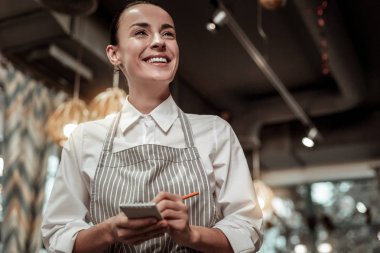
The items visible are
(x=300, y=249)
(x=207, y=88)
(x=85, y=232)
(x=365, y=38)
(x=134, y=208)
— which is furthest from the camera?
(x=300, y=249)

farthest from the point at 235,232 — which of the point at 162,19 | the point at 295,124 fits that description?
the point at 295,124

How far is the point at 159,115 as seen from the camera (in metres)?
1.33

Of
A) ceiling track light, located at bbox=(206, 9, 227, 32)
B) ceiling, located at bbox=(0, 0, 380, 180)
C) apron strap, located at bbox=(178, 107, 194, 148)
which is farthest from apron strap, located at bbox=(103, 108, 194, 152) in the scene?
ceiling track light, located at bbox=(206, 9, 227, 32)

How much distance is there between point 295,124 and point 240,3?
12.4 ft

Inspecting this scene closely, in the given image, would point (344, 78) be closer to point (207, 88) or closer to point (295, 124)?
point (207, 88)

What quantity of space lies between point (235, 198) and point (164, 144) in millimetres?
237

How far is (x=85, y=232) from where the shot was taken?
1144 millimetres

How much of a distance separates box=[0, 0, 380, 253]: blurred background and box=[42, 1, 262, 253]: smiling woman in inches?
64.7

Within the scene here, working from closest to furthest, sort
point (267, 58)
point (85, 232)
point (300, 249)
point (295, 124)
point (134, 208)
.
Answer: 1. point (134, 208)
2. point (85, 232)
3. point (267, 58)
4. point (295, 124)
5. point (300, 249)

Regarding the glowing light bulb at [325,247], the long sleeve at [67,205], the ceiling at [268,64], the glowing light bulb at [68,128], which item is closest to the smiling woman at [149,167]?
the long sleeve at [67,205]

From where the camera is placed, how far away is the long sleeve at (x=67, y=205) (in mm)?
1180

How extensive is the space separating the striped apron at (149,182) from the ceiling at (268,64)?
2069 mm

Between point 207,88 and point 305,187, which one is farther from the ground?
point 207,88

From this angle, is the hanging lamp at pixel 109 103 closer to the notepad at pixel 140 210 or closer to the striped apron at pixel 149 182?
the striped apron at pixel 149 182
